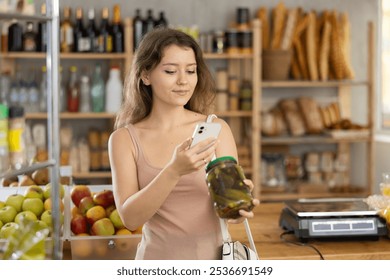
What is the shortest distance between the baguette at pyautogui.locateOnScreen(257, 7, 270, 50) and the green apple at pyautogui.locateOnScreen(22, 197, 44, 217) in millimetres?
2599

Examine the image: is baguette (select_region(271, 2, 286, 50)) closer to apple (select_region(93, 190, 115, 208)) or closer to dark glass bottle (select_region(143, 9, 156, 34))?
dark glass bottle (select_region(143, 9, 156, 34))

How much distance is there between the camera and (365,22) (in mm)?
4223

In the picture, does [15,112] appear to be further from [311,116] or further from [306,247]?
[311,116]

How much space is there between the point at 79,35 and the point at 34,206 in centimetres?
224

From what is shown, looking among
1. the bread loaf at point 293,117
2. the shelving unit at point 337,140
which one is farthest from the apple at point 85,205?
the bread loaf at point 293,117

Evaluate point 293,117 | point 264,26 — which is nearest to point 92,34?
point 264,26

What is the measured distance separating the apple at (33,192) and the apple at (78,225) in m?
0.12

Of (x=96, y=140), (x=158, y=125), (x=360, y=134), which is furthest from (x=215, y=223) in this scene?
(x=360, y=134)

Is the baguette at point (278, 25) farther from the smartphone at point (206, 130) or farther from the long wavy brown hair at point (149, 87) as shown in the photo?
the smartphone at point (206, 130)

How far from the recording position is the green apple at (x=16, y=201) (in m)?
1.60

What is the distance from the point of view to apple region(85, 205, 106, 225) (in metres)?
1.74

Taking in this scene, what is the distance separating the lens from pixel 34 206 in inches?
63.2
